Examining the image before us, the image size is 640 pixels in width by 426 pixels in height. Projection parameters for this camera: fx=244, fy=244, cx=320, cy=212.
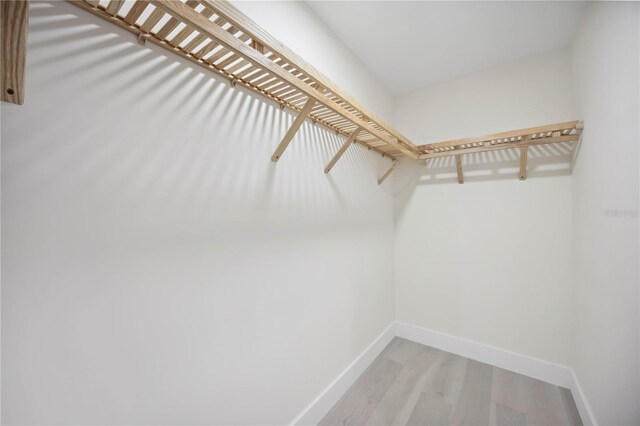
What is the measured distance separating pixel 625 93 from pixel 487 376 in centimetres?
198

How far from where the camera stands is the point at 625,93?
1.06 metres

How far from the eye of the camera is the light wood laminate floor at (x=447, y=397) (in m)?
1.51

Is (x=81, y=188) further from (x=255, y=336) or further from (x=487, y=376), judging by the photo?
(x=487, y=376)

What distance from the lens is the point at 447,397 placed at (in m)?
1.67

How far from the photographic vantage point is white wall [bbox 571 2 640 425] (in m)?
1.00

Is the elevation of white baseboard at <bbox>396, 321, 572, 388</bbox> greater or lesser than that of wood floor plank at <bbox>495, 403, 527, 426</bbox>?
greater

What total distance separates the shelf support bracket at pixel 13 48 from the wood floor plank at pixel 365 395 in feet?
6.22

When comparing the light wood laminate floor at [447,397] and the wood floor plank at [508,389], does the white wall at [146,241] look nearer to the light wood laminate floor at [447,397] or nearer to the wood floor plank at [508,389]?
the light wood laminate floor at [447,397]

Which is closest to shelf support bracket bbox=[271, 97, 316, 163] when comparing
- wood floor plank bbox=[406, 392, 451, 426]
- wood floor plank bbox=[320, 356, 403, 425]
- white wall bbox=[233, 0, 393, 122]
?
white wall bbox=[233, 0, 393, 122]

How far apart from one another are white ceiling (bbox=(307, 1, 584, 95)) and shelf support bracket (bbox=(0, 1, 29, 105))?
1.45m

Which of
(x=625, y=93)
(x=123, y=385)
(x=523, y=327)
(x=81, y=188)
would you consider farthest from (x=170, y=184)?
(x=523, y=327)

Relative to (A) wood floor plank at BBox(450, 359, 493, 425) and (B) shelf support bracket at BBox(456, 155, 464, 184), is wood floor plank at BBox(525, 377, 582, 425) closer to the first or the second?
(A) wood floor plank at BBox(450, 359, 493, 425)

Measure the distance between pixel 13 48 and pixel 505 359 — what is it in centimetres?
298

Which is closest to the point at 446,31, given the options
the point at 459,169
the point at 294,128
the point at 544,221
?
the point at 459,169
